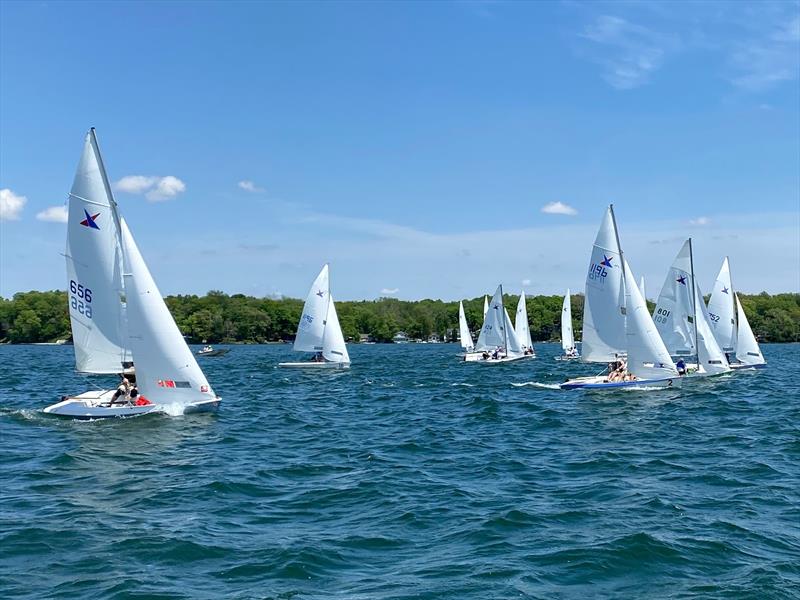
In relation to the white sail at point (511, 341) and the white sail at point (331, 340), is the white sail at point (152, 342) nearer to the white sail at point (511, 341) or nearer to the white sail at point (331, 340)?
the white sail at point (331, 340)

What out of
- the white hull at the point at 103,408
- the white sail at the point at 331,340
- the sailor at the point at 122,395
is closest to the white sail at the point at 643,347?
the white hull at the point at 103,408

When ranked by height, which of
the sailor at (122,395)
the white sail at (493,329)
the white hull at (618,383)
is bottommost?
the white hull at (618,383)

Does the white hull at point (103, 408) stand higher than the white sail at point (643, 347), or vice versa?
the white sail at point (643, 347)

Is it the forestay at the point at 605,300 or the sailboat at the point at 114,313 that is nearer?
the sailboat at the point at 114,313

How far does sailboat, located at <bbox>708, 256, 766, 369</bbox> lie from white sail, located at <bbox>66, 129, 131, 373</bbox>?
37472 millimetres

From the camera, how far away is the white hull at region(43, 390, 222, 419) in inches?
961

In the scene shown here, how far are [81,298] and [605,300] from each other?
2184 centimetres

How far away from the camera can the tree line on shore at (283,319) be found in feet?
447

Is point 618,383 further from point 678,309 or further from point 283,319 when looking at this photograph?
point 283,319

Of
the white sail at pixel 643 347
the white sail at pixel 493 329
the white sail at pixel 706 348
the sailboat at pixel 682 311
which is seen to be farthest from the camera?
the white sail at pixel 493 329

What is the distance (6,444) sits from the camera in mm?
21250

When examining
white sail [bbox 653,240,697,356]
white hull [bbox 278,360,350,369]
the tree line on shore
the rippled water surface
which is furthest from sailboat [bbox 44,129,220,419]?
the tree line on shore

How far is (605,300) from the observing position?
35.5 m

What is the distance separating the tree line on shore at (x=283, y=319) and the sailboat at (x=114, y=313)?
115719mm
